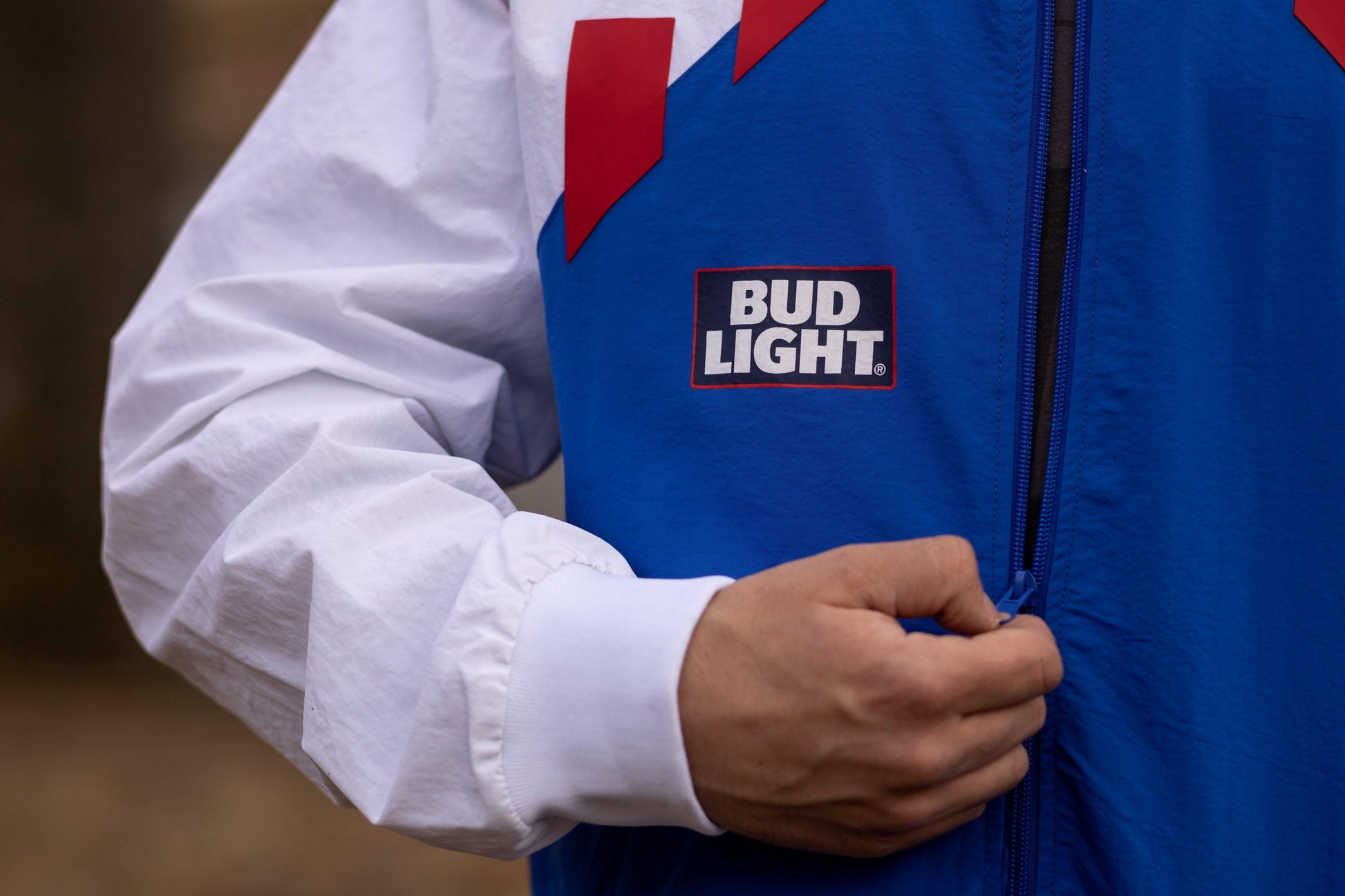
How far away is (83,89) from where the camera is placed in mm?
3695

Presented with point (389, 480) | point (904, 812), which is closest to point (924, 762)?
point (904, 812)

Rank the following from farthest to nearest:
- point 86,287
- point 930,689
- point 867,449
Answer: point 86,287 < point 867,449 < point 930,689

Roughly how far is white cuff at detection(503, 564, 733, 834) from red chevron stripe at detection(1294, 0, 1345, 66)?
0.44 meters

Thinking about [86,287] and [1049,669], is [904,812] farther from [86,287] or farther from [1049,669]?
[86,287]

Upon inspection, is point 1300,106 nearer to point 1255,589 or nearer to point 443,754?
point 1255,589

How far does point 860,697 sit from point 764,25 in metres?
0.40

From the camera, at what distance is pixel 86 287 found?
3781mm

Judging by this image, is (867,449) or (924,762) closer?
(924,762)

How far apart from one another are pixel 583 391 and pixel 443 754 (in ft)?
0.79

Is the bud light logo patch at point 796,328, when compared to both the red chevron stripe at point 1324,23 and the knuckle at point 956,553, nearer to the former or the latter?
the knuckle at point 956,553

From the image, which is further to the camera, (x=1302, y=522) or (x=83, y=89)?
(x=83, y=89)

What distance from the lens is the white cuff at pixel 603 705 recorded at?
0.51m

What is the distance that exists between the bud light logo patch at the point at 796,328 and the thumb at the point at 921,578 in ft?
0.38

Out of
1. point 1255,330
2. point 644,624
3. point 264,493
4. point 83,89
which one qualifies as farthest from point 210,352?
point 83,89
